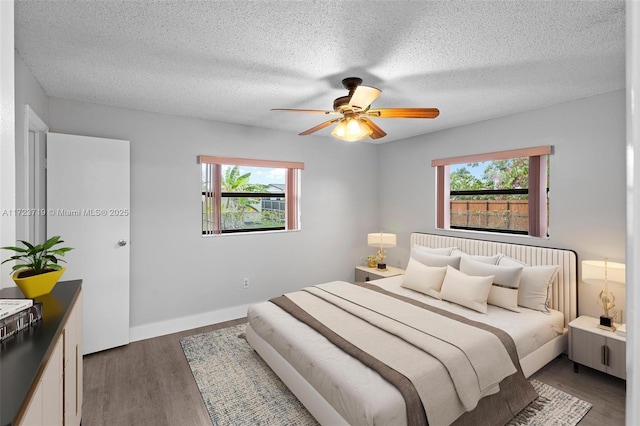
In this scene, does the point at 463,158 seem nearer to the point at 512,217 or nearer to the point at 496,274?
the point at 512,217

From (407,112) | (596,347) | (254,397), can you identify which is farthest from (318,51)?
(596,347)

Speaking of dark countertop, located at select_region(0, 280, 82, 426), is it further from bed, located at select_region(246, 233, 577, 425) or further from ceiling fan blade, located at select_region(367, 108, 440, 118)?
ceiling fan blade, located at select_region(367, 108, 440, 118)

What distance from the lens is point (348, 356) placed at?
82.4 inches

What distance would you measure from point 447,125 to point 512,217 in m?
1.35

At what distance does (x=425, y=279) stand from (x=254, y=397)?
1989 mm

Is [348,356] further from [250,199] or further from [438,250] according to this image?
[250,199]

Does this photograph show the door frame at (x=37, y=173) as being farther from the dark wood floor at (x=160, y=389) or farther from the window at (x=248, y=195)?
the window at (x=248, y=195)

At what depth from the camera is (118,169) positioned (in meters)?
3.15

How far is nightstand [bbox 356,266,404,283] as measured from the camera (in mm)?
4442

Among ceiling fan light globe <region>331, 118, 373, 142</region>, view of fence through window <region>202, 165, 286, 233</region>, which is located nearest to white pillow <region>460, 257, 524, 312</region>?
ceiling fan light globe <region>331, 118, 373, 142</region>

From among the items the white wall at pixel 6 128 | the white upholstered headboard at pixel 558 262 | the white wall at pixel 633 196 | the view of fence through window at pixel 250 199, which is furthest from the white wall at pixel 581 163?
the white wall at pixel 6 128

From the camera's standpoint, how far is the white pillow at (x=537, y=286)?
9.62 ft

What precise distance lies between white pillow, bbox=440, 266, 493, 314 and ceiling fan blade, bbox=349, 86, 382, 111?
1.86m

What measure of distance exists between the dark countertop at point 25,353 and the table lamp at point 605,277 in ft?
11.5
